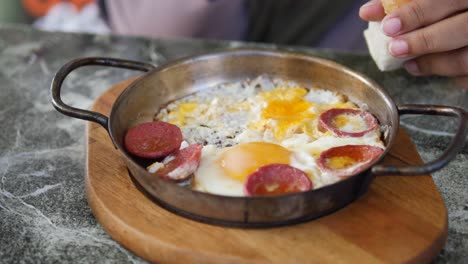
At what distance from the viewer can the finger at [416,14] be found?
5.21 ft

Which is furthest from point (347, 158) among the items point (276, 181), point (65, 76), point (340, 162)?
point (65, 76)

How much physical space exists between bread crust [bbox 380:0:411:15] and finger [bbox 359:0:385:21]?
0.07 meters

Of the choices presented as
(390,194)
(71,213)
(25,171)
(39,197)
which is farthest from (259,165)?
(25,171)

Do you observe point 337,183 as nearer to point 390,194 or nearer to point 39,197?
point 390,194

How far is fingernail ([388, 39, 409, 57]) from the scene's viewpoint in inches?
64.1

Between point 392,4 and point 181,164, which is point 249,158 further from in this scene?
point 392,4

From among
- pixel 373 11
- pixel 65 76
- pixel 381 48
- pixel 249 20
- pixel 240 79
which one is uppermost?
pixel 373 11

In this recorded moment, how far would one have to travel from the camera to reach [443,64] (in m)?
1.77

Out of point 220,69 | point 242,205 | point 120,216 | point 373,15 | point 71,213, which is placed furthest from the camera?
point 220,69

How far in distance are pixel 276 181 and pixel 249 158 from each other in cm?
12

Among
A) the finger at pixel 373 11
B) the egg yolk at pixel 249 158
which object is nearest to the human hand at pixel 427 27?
the finger at pixel 373 11

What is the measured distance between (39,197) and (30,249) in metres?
0.22

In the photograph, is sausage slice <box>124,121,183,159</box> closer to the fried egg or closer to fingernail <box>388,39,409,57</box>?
the fried egg

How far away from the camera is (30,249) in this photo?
1.33 meters
